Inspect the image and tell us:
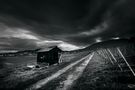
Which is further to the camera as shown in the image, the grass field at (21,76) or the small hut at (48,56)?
the small hut at (48,56)

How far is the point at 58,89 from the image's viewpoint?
704 cm

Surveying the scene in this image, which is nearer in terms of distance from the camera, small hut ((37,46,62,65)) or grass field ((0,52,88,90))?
grass field ((0,52,88,90))

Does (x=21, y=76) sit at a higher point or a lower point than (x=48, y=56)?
lower

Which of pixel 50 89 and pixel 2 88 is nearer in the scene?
pixel 50 89

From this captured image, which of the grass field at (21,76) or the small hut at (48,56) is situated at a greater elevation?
the small hut at (48,56)

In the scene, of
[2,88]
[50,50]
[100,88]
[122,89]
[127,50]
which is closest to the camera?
[122,89]

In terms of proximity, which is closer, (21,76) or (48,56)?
(21,76)

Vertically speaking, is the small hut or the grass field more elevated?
the small hut

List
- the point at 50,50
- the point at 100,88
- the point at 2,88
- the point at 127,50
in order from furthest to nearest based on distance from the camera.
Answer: the point at 127,50
the point at 50,50
the point at 2,88
the point at 100,88

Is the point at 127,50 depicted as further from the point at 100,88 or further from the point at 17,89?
the point at 17,89

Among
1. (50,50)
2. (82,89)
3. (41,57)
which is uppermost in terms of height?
(50,50)

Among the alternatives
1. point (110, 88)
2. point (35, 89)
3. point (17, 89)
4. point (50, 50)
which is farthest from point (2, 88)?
point (50, 50)

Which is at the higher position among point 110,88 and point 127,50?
point 127,50

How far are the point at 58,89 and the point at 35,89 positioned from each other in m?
1.71
